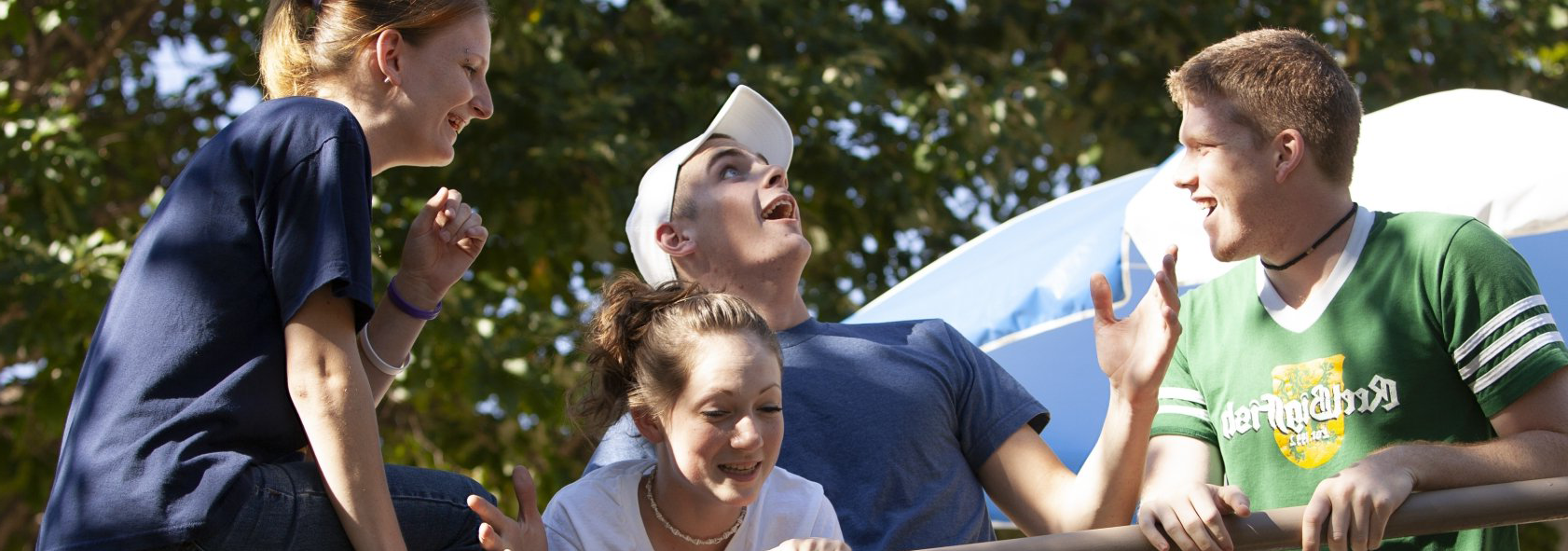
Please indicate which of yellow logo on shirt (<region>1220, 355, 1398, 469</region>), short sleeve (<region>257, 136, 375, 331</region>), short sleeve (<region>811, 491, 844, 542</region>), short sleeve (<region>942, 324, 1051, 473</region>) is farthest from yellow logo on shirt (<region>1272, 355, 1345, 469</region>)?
short sleeve (<region>257, 136, 375, 331</region>)

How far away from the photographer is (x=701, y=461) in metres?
2.42

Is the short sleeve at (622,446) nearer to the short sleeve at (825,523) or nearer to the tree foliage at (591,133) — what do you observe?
the short sleeve at (825,523)

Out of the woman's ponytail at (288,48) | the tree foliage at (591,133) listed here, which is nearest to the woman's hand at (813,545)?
the woman's ponytail at (288,48)

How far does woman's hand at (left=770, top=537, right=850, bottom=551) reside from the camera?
217 centimetres

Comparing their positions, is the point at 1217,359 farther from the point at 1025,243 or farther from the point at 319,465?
the point at 1025,243

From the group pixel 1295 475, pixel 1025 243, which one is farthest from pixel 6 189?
pixel 1295 475

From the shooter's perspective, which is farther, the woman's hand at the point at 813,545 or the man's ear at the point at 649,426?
the man's ear at the point at 649,426

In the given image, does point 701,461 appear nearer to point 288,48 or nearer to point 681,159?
point 288,48

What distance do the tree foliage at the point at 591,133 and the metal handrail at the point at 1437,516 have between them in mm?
4459

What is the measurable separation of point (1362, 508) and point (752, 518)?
0.86 m

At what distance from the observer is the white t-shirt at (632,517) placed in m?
2.41

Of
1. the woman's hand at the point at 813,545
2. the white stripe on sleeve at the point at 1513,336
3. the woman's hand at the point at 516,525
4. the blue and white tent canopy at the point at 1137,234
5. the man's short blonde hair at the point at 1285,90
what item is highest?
the man's short blonde hair at the point at 1285,90

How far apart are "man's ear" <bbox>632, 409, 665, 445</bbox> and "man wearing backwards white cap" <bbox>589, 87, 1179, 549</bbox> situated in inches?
7.5

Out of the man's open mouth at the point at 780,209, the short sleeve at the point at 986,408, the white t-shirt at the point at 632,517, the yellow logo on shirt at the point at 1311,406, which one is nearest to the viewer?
the white t-shirt at the point at 632,517
